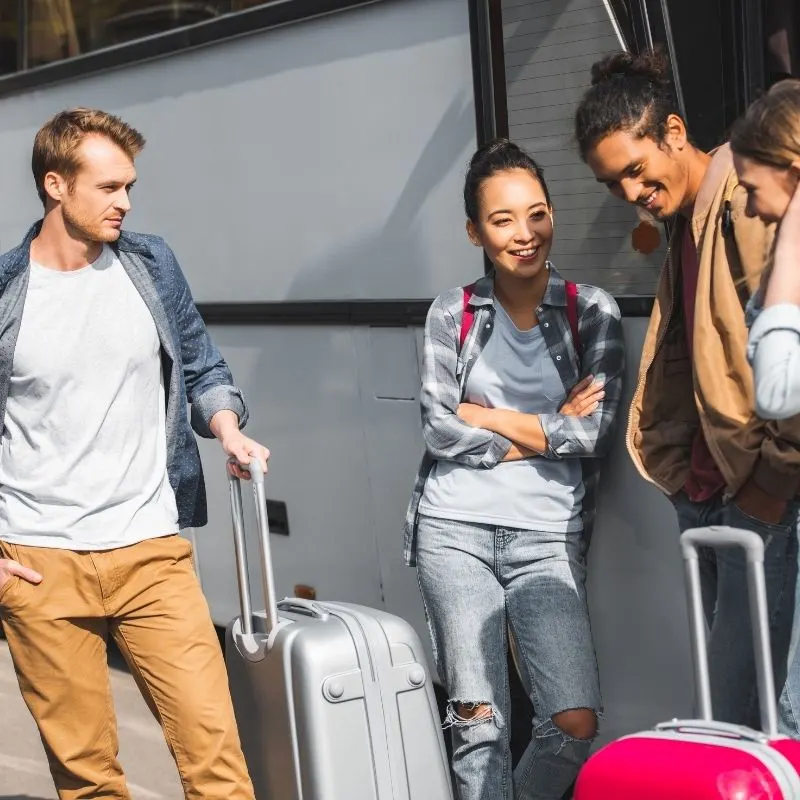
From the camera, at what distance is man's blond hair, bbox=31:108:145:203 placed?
10.4ft

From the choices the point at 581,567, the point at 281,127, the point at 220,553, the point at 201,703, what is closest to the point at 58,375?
the point at 201,703

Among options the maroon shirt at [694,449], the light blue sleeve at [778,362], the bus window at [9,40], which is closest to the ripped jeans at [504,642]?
the maroon shirt at [694,449]

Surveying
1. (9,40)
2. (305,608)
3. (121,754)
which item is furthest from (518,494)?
(9,40)

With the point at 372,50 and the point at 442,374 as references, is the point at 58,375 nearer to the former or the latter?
the point at 442,374

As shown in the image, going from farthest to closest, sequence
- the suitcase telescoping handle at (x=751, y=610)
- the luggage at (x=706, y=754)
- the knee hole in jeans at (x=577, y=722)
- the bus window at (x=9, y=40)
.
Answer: the bus window at (x=9, y=40) < the knee hole in jeans at (x=577, y=722) < the suitcase telescoping handle at (x=751, y=610) < the luggage at (x=706, y=754)

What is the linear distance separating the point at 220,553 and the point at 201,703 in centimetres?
202

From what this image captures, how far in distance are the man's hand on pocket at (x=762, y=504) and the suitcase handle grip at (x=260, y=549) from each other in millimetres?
978

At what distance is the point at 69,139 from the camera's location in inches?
124

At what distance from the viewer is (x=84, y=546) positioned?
314 centimetres

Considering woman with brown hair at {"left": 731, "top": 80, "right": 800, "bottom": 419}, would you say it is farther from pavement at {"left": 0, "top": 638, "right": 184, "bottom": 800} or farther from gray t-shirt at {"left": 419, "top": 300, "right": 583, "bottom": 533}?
pavement at {"left": 0, "top": 638, "right": 184, "bottom": 800}

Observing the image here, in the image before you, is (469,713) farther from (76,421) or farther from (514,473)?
(76,421)

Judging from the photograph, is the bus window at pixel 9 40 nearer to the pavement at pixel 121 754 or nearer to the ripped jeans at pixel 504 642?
the pavement at pixel 121 754

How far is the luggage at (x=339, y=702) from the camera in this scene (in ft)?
10.3

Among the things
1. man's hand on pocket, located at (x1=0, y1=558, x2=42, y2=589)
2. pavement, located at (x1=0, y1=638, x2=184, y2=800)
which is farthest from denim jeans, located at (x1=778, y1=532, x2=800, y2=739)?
pavement, located at (x1=0, y1=638, x2=184, y2=800)
